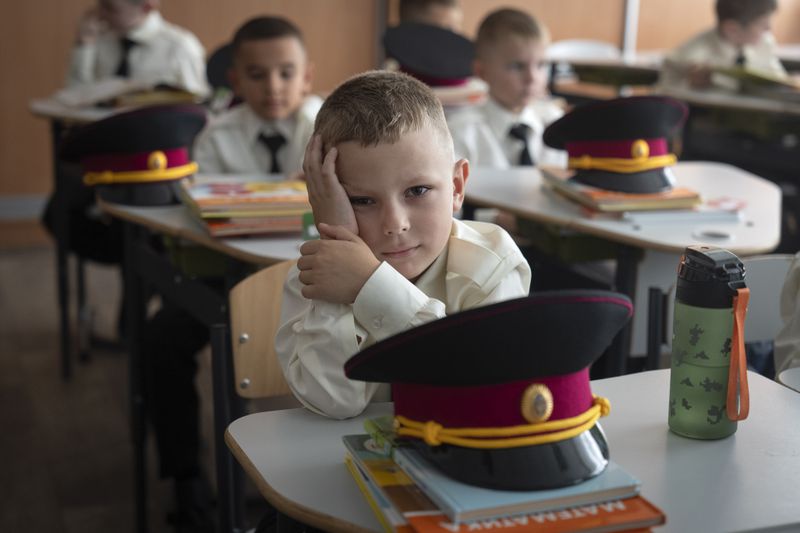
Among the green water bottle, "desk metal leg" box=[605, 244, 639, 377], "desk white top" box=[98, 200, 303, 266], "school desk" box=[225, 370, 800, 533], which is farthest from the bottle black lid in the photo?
"desk metal leg" box=[605, 244, 639, 377]

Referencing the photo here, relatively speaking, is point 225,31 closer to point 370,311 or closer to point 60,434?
point 60,434

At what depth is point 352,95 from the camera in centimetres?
133

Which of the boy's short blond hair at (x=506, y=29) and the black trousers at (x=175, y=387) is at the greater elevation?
the boy's short blond hair at (x=506, y=29)

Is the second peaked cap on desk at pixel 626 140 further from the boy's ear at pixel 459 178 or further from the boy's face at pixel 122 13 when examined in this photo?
the boy's face at pixel 122 13

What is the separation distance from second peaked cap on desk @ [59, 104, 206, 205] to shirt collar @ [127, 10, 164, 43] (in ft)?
7.33

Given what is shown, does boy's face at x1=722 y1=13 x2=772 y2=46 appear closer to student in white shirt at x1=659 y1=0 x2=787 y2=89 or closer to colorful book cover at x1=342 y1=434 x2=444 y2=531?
student in white shirt at x1=659 y1=0 x2=787 y2=89

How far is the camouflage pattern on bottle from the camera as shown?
1138 mm

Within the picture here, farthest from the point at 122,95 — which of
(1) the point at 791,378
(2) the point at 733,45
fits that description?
(2) the point at 733,45

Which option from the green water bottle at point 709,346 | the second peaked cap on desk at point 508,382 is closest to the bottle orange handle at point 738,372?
the green water bottle at point 709,346

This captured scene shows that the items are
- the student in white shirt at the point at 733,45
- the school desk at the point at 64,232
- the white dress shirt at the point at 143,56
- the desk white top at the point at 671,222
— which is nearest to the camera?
the desk white top at the point at 671,222

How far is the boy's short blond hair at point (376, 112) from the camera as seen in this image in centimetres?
130

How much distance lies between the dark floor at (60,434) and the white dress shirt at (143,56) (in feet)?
3.27

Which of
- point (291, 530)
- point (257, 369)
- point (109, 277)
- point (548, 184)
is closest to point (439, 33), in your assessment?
point (548, 184)

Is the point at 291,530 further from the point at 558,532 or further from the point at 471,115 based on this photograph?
the point at 471,115
